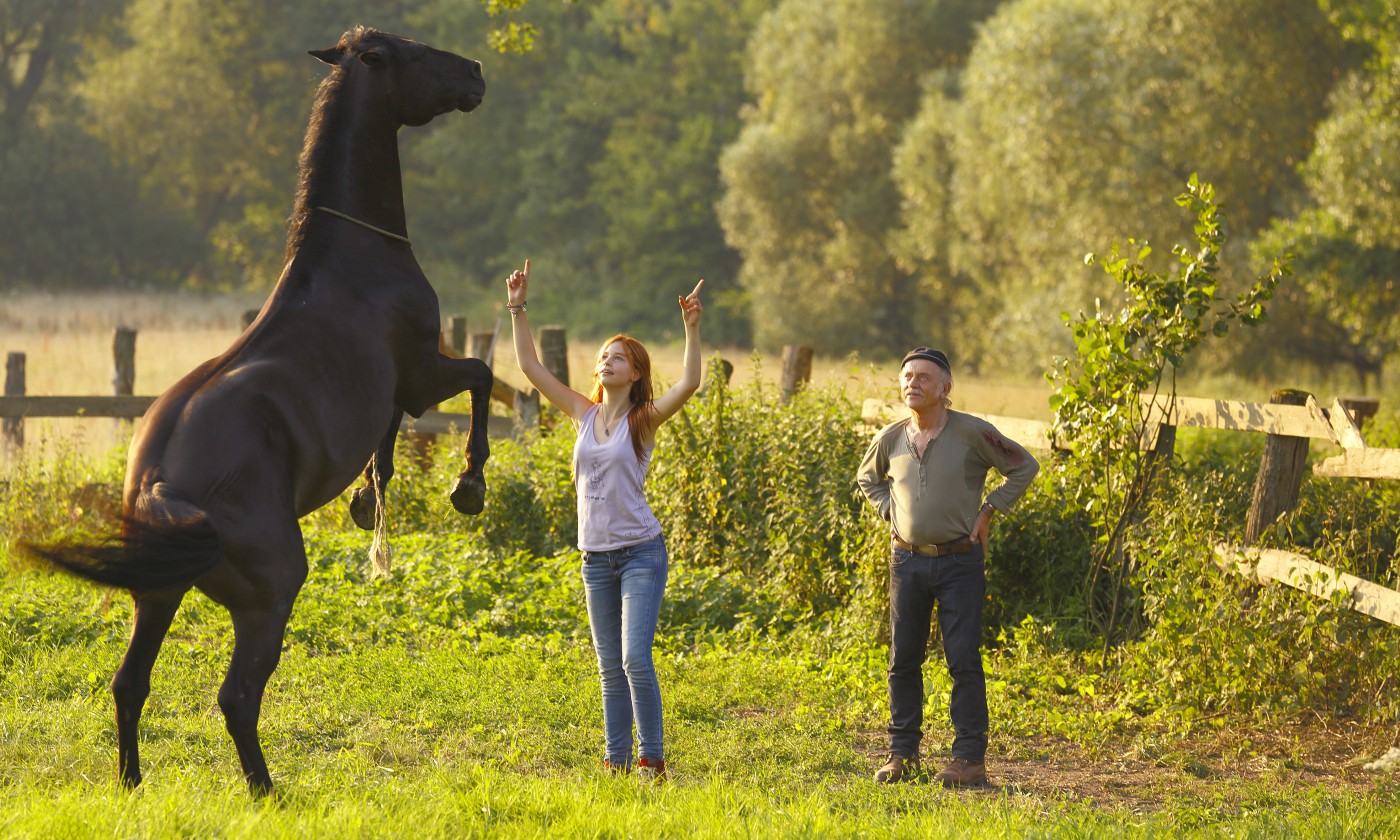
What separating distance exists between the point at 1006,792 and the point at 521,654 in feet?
10.6

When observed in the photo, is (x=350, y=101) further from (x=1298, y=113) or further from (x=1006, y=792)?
(x=1298, y=113)

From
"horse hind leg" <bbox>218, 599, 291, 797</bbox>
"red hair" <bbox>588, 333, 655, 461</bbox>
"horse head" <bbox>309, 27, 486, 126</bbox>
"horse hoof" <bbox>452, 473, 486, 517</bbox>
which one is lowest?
"horse hind leg" <bbox>218, 599, 291, 797</bbox>

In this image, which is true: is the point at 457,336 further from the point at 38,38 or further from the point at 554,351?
the point at 38,38

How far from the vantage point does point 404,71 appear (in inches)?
209

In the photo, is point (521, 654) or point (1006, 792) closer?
point (1006, 792)

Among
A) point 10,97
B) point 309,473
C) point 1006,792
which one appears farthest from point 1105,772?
point 10,97

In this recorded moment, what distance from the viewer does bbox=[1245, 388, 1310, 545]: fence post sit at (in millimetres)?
7438

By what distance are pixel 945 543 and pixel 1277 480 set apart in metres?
2.65

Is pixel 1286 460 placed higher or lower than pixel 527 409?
higher

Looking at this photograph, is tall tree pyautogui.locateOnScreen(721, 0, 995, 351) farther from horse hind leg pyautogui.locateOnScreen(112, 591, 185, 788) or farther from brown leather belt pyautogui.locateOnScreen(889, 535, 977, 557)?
horse hind leg pyautogui.locateOnScreen(112, 591, 185, 788)

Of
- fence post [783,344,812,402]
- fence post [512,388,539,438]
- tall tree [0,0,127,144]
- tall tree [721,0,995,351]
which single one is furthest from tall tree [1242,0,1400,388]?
tall tree [0,0,127,144]

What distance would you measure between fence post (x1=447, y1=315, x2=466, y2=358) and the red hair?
11.0 meters

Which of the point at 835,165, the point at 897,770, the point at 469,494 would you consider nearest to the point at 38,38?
the point at 835,165

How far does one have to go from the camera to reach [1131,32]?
2414 centimetres
